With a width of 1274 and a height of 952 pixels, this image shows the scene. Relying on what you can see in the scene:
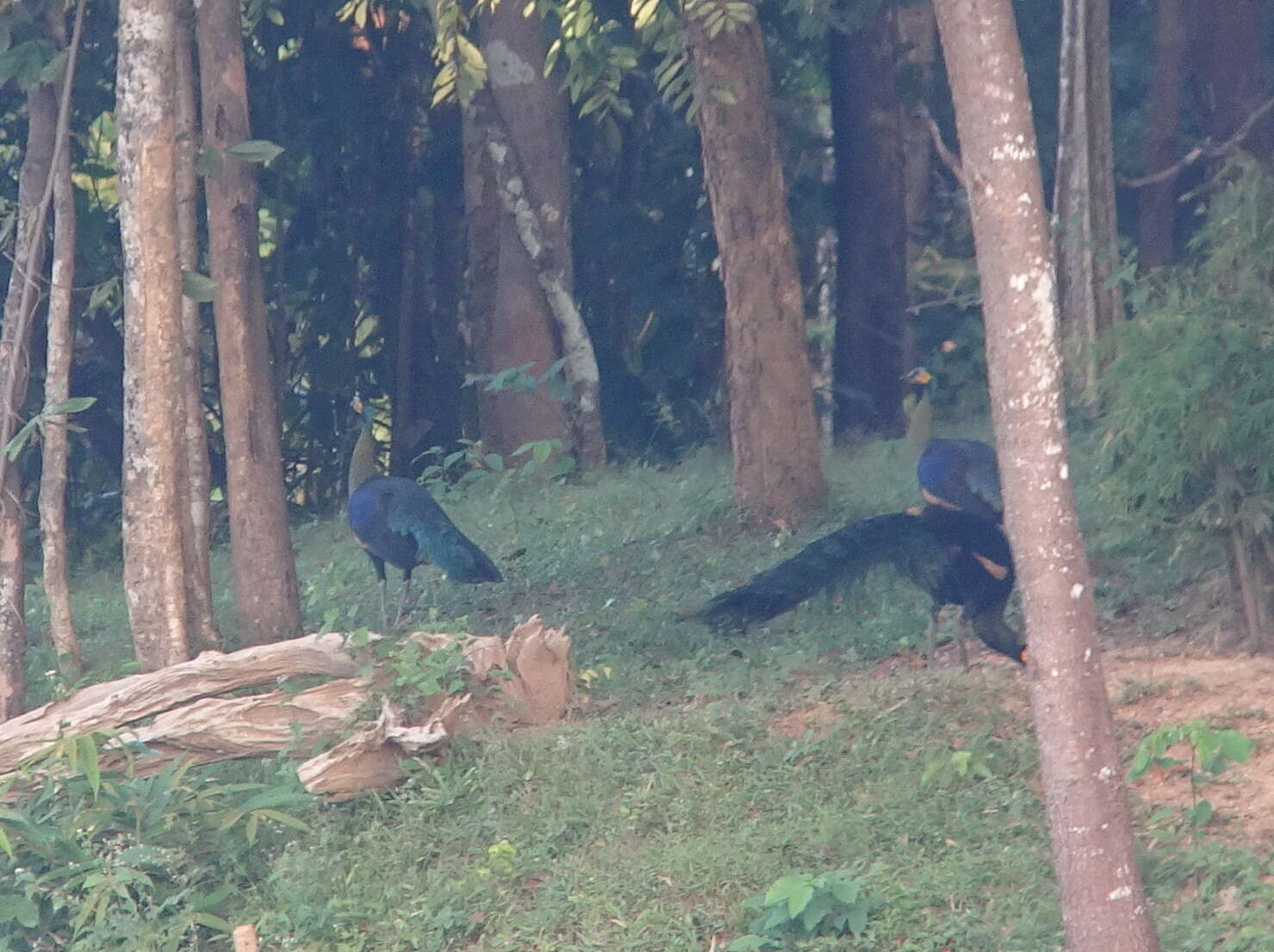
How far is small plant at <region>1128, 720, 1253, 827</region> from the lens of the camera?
16.1ft

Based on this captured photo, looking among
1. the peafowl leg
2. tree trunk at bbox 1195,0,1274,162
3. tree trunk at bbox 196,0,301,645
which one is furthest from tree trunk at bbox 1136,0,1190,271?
tree trunk at bbox 196,0,301,645

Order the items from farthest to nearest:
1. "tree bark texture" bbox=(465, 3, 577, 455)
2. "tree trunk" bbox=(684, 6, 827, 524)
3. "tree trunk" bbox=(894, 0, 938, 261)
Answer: "tree trunk" bbox=(894, 0, 938, 261) → "tree bark texture" bbox=(465, 3, 577, 455) → "tree trunk" bbox=(684, 6, 827, 524)

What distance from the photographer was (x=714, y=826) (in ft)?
18.0

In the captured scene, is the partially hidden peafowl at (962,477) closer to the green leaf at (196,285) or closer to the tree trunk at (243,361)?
the tree trunk at (243,361)

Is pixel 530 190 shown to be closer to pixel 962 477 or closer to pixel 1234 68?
pixel 962 477

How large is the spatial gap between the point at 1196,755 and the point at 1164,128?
333 inches

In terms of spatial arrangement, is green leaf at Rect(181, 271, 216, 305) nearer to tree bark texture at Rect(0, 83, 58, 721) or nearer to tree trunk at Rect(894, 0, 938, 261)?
tree bark texture at Rect(0, 83, 58, 721)

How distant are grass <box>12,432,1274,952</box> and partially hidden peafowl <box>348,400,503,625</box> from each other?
2.83ft

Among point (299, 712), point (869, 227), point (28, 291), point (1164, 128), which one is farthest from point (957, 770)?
point (1164, 128)

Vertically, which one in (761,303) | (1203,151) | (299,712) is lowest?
(299,712)

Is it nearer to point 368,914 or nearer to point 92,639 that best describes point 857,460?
point 92,639

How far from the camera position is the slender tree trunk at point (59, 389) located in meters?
7.30

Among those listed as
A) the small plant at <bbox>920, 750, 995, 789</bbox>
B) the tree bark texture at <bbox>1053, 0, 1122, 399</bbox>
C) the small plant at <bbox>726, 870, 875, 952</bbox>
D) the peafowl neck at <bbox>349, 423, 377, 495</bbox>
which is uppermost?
the tree bark texture at <bbox>1053, 0, 1122, 399</bbox>

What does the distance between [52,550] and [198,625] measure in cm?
83
